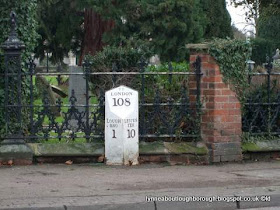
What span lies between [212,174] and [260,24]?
32.8 m

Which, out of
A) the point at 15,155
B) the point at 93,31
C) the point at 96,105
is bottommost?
the point at 15,155

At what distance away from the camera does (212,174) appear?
332 inches

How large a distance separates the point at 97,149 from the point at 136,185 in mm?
1727

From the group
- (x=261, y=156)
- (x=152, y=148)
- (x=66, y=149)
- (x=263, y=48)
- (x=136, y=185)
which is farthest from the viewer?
(x=263, y=48)

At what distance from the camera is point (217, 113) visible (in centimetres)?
916

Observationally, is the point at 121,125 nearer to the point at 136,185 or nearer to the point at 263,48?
the point at 136,185

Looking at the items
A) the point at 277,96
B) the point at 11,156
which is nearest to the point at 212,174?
the point at 277,96

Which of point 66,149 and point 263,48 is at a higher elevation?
point 263,48

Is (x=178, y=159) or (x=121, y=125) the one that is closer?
(x=121, y=125)

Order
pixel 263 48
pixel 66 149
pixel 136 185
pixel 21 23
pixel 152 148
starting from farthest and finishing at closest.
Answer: pixel 263 48, pixel 21 23, pixel 152 148, pixel 66 149, pixel 136 185

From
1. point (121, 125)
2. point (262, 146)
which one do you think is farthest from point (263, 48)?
point (121, 125)

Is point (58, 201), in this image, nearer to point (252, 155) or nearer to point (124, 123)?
point (124, 123)

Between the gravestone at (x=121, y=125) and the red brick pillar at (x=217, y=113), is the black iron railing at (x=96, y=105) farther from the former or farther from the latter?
the gravestone at (x=121, y=125)

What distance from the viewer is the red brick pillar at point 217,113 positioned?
916 centimetres
